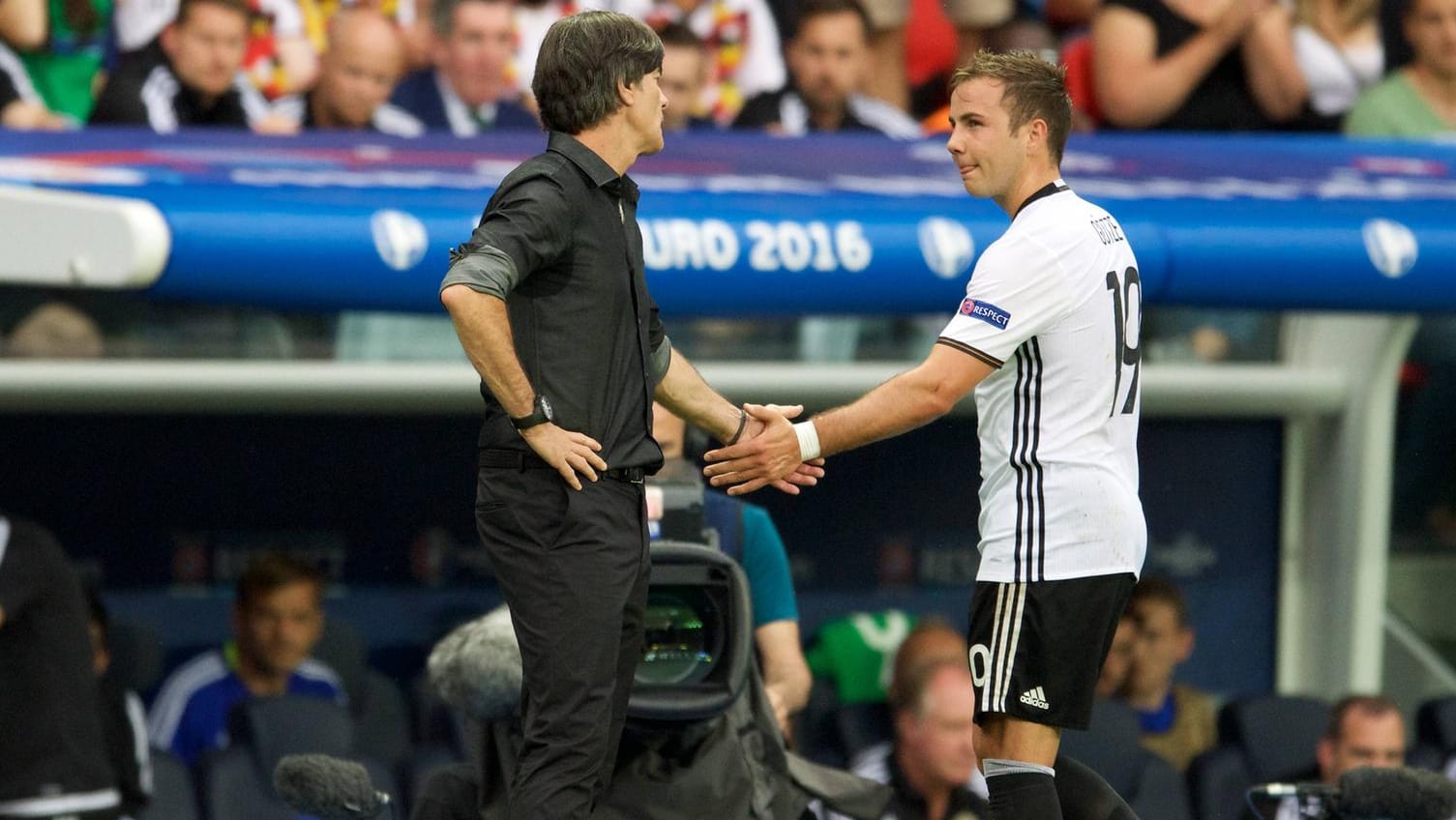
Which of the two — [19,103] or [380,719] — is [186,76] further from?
[380,719]

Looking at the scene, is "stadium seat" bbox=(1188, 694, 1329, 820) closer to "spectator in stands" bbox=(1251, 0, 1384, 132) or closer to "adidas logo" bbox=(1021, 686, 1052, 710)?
"spectator in stands" bbox=(1251, 0, 1384, 132)

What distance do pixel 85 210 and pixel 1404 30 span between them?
492 centimetres

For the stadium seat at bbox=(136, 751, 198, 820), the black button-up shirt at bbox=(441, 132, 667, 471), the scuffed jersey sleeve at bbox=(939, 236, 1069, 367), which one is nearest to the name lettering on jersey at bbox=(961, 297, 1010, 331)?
the scuffed jersey sleeve at bbox=(939, 236, 1069, 367)

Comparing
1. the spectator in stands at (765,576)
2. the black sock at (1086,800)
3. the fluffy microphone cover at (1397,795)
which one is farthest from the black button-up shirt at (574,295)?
the fluffy microphone cover at (1397,795)

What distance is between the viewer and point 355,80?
22.2 feet

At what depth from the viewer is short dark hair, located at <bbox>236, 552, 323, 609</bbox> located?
648cm

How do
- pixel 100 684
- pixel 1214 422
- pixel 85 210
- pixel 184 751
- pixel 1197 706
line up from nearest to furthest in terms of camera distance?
1. pixel 85 210
2. pixel 100 684
3. pixel 184 751
4. pixel 1197 706
5. pixel 1214 422

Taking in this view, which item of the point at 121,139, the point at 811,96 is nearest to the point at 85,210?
the point at 121,139

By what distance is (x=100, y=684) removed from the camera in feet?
19.8

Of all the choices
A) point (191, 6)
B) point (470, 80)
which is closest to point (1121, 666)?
point (470, 80)

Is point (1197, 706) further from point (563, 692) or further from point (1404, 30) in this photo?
point (563, 692)

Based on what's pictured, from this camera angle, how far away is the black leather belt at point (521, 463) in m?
3.47

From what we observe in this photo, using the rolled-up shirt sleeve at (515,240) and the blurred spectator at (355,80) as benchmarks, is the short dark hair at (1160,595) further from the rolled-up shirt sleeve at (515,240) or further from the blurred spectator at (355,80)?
the rolled-up shirt sleeve at (515,240)

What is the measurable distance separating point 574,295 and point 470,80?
3.57 m
